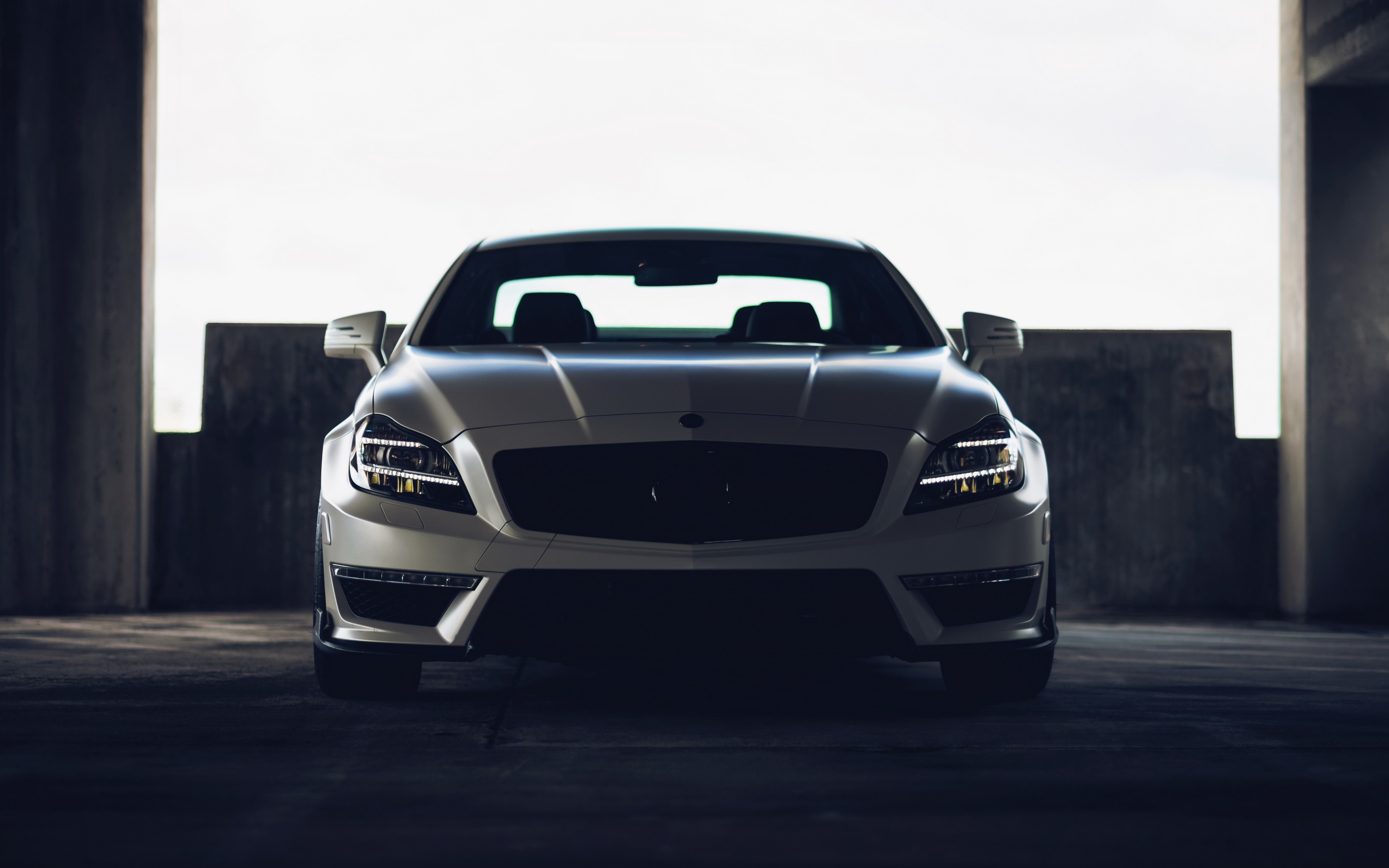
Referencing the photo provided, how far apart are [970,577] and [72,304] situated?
5.76m

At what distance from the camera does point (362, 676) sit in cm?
415

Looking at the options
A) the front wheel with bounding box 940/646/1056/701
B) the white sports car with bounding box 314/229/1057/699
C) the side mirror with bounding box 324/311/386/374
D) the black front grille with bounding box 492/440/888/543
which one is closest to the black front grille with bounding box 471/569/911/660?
the white sports car with bounding box 314/229/1057/699

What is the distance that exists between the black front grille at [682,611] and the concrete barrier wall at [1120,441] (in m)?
4.93

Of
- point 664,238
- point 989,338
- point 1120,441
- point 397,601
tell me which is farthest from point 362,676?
point 1120,441

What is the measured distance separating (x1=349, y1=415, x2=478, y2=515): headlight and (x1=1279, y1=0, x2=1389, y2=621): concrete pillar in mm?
6221

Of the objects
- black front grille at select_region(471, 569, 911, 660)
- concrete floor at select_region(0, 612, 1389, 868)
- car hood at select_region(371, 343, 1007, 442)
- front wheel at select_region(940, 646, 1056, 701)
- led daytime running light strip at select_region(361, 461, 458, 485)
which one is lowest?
concrete floor at select_region(0, 612, 1389, 868)

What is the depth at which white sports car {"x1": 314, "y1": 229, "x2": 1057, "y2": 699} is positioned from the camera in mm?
3555

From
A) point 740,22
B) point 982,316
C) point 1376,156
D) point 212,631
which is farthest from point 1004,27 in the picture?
point 212,631

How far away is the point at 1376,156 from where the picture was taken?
8.40 metres

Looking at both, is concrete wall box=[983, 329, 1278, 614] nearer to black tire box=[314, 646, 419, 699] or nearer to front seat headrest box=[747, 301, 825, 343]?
front seat headrest box=[747, 301, 825, 343]

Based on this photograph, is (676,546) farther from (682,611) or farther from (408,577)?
(408,577)

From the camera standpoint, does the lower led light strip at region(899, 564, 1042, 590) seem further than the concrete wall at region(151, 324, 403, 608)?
No

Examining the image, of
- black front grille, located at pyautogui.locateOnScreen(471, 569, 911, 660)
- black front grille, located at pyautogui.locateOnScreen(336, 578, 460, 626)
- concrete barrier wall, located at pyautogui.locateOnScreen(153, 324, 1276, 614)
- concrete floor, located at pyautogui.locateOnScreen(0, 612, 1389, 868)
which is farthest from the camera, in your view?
concrete barrier wall, located at pyautogui.locateOnScreen(153, 324, 1276, 614)

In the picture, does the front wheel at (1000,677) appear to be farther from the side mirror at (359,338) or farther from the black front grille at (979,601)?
the side mirror at (359,338)
